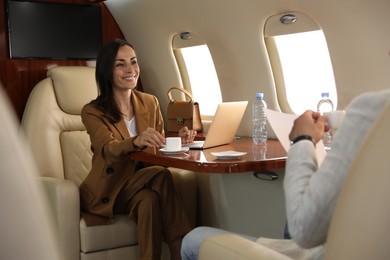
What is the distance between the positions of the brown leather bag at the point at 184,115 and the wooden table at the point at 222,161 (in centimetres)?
70

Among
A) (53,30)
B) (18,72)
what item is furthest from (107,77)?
(53,30)

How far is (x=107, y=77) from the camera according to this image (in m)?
2.69

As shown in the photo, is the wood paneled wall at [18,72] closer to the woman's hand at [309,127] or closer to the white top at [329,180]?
the woman's hand at [309,127]

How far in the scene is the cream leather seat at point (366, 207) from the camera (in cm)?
97

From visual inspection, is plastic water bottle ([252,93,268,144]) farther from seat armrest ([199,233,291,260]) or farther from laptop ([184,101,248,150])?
seat armrest ([199,233,291,260])

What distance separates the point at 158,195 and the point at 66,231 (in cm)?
50

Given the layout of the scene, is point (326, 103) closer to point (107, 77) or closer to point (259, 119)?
point (259, 119)

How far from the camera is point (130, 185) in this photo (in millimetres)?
2631

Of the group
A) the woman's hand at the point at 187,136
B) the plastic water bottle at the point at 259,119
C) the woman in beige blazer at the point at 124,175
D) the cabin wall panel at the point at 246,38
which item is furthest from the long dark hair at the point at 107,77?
the plastic water bottle at the point at 259,119

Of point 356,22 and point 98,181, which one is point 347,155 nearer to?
point 356,22

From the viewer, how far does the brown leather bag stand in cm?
323

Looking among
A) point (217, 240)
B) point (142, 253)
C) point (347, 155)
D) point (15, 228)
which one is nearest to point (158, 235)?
point (142, 253)

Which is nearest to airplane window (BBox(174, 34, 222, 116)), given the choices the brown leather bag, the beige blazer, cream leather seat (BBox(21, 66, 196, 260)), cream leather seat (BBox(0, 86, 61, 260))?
the brown leather bag

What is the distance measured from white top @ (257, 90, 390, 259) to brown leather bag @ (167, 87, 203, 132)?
209 cm
